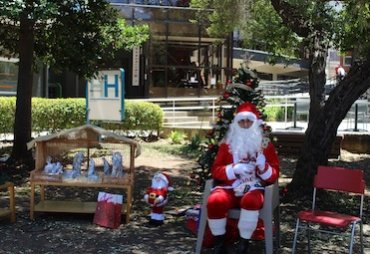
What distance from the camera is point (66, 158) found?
733 centimetres

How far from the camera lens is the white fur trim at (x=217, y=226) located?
16.9ft

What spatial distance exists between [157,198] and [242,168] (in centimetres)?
162

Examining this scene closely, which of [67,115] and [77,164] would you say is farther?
[67,115]

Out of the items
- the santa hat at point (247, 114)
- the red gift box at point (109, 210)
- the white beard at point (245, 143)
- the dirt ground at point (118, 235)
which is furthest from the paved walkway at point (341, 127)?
the white beard at point (245, 143)

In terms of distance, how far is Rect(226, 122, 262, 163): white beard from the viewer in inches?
215

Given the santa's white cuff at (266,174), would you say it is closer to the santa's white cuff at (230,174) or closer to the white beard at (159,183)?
the santa's white cuff at (230,174)

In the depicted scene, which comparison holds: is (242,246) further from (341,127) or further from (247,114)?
(341,127)

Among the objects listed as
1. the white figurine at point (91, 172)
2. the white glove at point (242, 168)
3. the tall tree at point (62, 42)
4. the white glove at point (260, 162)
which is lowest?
the white figurine at point (91, 172)

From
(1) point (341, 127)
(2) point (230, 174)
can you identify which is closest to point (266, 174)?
(2) point (230, 174)

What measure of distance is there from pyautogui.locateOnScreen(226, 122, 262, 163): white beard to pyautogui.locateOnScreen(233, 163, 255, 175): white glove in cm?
10

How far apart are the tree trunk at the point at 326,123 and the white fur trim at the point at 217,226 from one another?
10.4ft

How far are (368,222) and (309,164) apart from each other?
117 centimetres

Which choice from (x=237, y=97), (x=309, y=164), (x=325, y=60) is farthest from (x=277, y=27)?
(x=237, y=97)

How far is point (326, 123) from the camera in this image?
25.9 ft
